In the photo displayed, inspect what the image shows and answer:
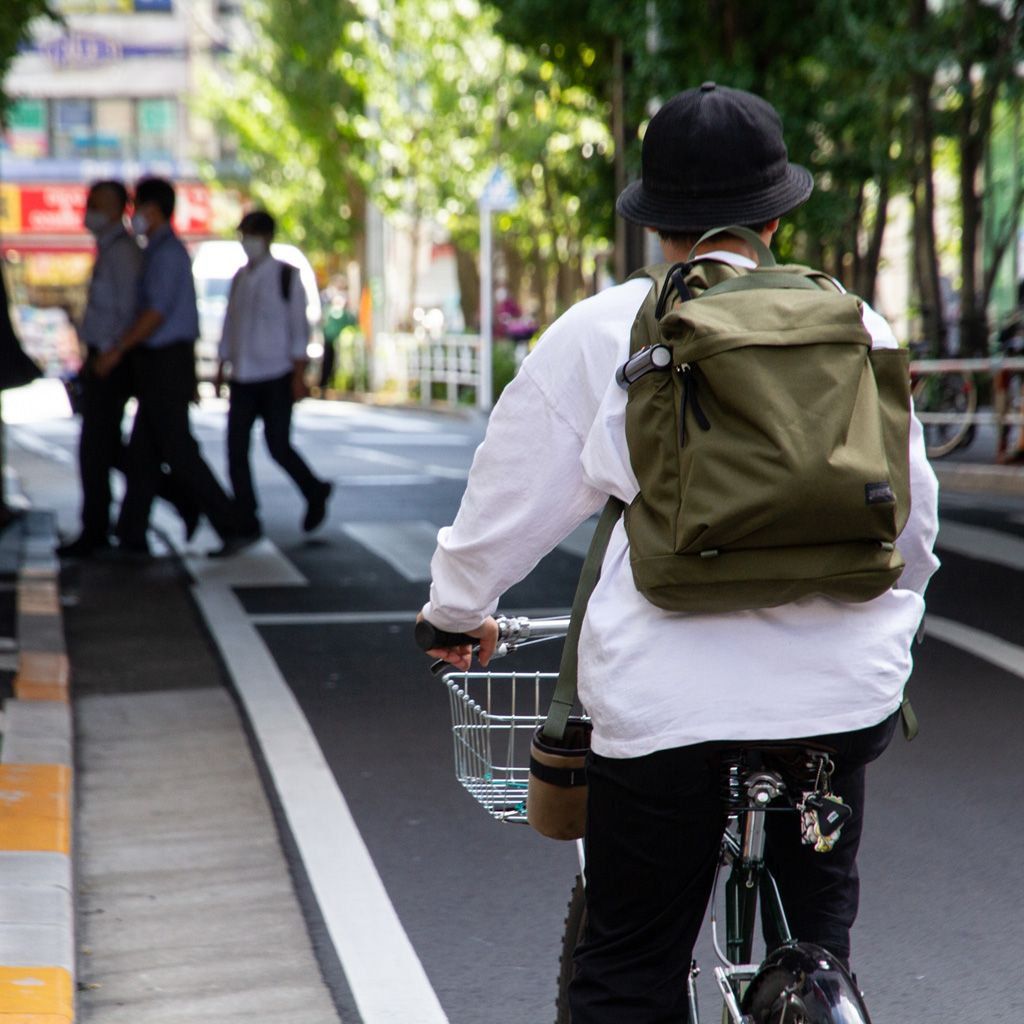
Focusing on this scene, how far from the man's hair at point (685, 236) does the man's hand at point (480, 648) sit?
0.56m

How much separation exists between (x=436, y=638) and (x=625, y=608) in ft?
1.30

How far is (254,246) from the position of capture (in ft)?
36.4

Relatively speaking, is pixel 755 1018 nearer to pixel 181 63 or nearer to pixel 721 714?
pixel 721 714

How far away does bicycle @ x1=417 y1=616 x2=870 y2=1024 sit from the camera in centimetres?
225

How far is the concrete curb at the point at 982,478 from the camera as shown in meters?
14.8

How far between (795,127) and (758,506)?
56.7 ft

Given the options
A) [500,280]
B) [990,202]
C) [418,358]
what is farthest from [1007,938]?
[500,280]

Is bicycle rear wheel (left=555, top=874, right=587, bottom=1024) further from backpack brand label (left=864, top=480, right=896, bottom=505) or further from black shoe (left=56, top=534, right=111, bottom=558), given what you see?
black shoe (left=56, top=534, right=111, bottom=558)

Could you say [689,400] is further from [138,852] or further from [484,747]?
[138,852]

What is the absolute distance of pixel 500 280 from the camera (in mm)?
41719

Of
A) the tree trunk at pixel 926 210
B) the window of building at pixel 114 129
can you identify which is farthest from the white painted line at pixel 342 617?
the window of building at pixel 114 129

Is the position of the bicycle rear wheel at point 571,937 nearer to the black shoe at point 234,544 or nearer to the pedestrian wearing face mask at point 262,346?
the black shoe at point 234,544

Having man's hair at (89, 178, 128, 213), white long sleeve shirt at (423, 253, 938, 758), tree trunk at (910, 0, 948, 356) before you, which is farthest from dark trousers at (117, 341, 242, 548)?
tree trunk at (910, 0, 948, 356)

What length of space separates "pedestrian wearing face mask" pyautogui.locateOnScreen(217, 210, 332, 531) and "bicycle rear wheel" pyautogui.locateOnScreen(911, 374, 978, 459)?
22.9ft
